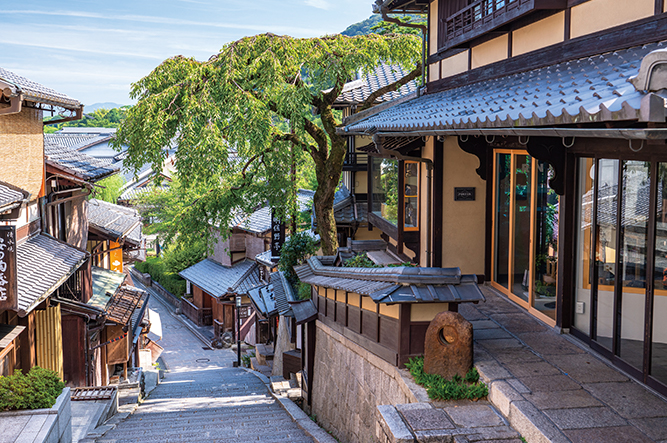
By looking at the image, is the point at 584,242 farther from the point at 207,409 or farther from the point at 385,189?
the point at 207,409

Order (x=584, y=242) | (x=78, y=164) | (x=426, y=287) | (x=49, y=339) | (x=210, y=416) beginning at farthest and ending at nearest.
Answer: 1. (x=78, y=164)
2. (x=49, y=339)
3. (x=210, y=416)
4. (x=584, y=242)
5. (x=426, y=287)

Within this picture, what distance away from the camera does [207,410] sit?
44.1 ft

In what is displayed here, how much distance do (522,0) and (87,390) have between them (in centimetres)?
1288

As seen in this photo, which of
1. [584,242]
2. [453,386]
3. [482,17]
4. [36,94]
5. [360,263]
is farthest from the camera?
[360,263]

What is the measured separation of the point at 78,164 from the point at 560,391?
14.9 meters

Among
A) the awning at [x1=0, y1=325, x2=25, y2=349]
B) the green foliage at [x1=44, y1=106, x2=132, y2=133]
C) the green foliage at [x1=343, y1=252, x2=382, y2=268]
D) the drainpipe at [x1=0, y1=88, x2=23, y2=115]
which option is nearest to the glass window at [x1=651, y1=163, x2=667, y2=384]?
the green foliage at [x1=343, y1=252, x2=382, y2=268]

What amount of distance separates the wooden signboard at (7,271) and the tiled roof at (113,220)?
11.5m

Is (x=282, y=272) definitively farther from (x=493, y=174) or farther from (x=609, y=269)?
(x=609, y=269)

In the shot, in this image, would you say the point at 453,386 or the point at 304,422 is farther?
the point at 304,422

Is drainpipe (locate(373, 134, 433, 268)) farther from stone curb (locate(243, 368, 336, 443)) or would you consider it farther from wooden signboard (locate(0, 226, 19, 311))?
wooden signboard (locate(0, 226, 19, 311))

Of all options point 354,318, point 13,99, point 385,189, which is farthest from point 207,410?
point 13,99

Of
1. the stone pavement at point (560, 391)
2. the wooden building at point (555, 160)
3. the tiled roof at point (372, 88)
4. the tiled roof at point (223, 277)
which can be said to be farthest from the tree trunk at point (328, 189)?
the tiled roof at point (223, 277)

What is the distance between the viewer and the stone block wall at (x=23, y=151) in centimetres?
1160

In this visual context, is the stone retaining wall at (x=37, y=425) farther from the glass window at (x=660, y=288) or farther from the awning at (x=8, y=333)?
the glass window at (x=660, y=288)
